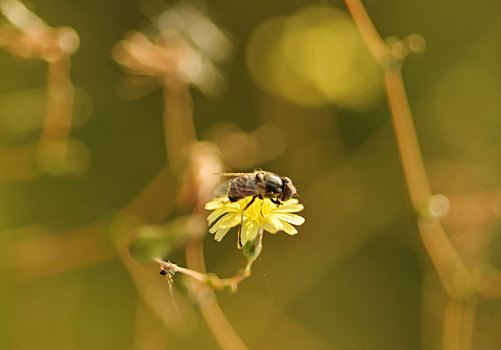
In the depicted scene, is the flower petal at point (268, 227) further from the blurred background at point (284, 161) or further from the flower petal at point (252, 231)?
the blurred background at point (284, 161)

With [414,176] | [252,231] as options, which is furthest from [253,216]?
[414,176]

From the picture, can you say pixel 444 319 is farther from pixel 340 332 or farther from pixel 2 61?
pixel 2 61

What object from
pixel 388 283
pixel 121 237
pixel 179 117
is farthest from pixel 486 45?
pixel 121 237

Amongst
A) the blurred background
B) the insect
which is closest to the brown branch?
the blurred background

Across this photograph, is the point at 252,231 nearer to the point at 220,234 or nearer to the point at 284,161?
the point at 220,234

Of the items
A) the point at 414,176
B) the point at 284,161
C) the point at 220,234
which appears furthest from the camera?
Answer: the point at 284,161

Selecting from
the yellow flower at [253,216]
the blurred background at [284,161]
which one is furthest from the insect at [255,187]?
the blurred background at [284,161]
